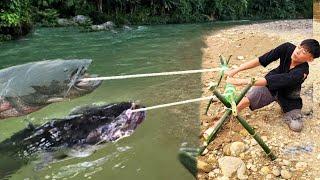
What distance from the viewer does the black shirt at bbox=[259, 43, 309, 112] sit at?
4270mm

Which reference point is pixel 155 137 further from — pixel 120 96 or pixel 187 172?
pixel 120 96

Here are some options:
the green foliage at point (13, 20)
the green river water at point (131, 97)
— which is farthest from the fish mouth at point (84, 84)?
the green foliage at point (13, 20)

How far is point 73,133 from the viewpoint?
4.83 metres

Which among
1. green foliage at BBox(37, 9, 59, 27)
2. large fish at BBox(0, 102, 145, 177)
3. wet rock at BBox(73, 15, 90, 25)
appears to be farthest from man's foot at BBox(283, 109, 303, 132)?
green foliage at BBox(37, 9, 59, 27)

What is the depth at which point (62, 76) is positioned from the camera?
5117 mm

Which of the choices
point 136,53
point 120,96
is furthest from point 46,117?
point 136,53

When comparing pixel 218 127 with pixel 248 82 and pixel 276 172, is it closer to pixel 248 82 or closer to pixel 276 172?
pixel 248 82

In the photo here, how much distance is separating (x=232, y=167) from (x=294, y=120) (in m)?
1.05

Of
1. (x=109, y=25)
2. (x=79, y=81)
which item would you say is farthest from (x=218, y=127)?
(x=109, y=25)

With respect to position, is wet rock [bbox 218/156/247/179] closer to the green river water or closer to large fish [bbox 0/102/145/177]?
the green river water

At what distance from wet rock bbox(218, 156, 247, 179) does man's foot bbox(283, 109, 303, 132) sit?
0.85 m

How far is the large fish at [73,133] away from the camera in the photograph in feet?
15.0

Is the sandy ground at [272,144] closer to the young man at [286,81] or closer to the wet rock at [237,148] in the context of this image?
the wet rock at [237,148]

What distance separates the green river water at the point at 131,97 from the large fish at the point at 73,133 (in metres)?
0.13
